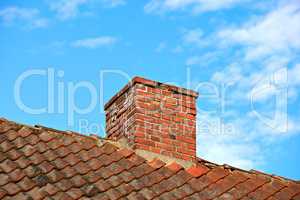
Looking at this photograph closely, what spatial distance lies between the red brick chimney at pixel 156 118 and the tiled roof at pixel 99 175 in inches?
12.5

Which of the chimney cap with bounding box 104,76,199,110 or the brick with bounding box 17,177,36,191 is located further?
the chimney cap with bounding box 104,76,199,110

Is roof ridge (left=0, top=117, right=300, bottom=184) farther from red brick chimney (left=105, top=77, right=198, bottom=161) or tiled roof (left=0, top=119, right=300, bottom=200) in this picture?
red brick chimney (left=105, top=77, right=198, bottom=161)

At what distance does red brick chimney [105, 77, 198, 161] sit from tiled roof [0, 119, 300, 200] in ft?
1.04

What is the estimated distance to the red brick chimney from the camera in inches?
334

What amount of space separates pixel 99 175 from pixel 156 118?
1.51 meters

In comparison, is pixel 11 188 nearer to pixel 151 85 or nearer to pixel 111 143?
pixel 111 143

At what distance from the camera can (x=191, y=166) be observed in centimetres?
838

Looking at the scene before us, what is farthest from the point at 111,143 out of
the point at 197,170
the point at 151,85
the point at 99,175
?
the point at 197,170

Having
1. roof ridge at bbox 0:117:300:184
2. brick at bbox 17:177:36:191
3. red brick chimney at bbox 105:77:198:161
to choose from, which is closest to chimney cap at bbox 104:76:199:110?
red brick chimney at bbox 105:77:198:161

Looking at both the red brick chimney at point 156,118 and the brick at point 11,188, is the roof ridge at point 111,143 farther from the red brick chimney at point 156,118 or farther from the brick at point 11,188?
the brick at point 11,188

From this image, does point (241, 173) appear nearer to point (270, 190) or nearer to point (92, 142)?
point (270, 190)

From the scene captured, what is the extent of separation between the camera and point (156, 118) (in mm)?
8688

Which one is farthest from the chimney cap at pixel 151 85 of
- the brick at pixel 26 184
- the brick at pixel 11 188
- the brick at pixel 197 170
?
the brick at pixel 11 188

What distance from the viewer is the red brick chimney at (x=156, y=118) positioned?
8.48 meters
